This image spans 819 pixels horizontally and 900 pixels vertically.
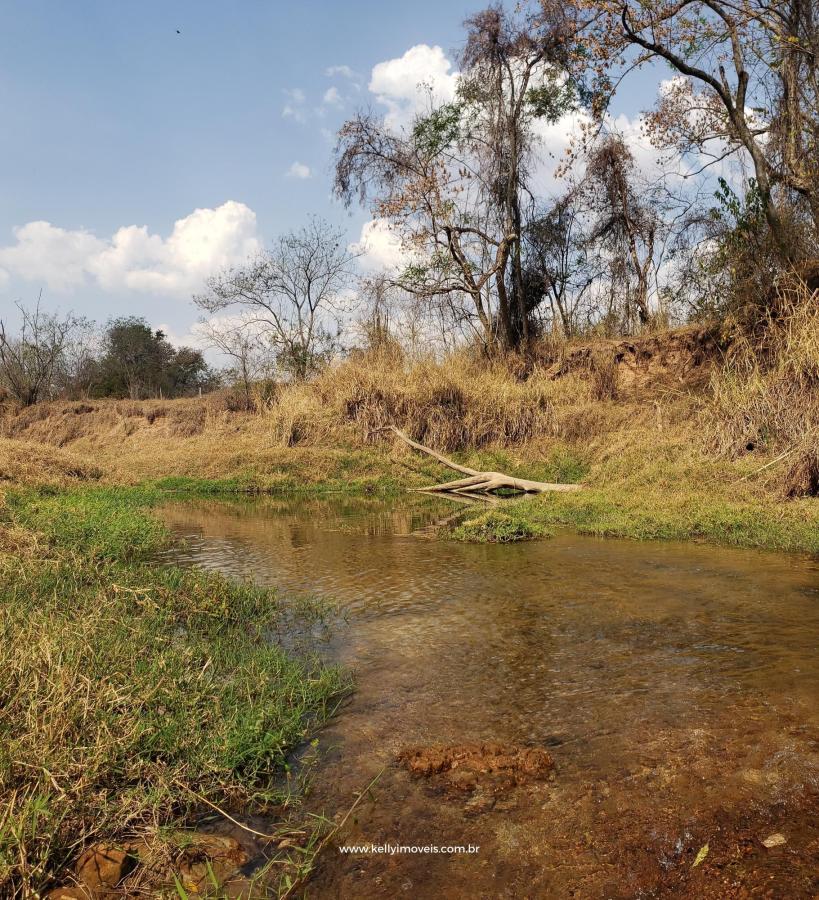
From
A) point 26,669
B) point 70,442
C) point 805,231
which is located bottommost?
point 26,669

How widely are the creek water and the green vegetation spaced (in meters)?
1.62

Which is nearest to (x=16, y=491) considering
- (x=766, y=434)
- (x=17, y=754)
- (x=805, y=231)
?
(x=17, y=754)

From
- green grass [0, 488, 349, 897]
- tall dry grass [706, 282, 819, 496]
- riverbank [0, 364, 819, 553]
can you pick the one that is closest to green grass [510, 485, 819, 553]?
riverbank [0, 364, 819, 553]

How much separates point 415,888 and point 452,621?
3406mm

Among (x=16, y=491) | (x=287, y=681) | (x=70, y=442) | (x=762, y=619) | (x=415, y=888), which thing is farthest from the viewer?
(x=70, y=442)

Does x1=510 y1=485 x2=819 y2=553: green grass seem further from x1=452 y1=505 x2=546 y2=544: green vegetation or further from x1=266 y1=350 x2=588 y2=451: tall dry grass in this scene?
x1=266 y1=350 x2=588 y2=451: tall dry grass

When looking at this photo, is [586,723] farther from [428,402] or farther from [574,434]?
[428,402]

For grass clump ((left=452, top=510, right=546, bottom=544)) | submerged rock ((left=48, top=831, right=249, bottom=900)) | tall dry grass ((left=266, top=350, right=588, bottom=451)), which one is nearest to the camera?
submerged rock ((left=48, top=831, right=249, bottom=900))

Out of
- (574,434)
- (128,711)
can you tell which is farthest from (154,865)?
(574,434)

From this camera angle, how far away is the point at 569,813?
297 centimetres

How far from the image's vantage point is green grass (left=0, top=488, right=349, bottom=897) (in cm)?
266

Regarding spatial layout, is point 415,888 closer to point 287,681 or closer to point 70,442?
point 287,681

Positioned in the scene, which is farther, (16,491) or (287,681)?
(16,491)

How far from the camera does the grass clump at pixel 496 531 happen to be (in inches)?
381
